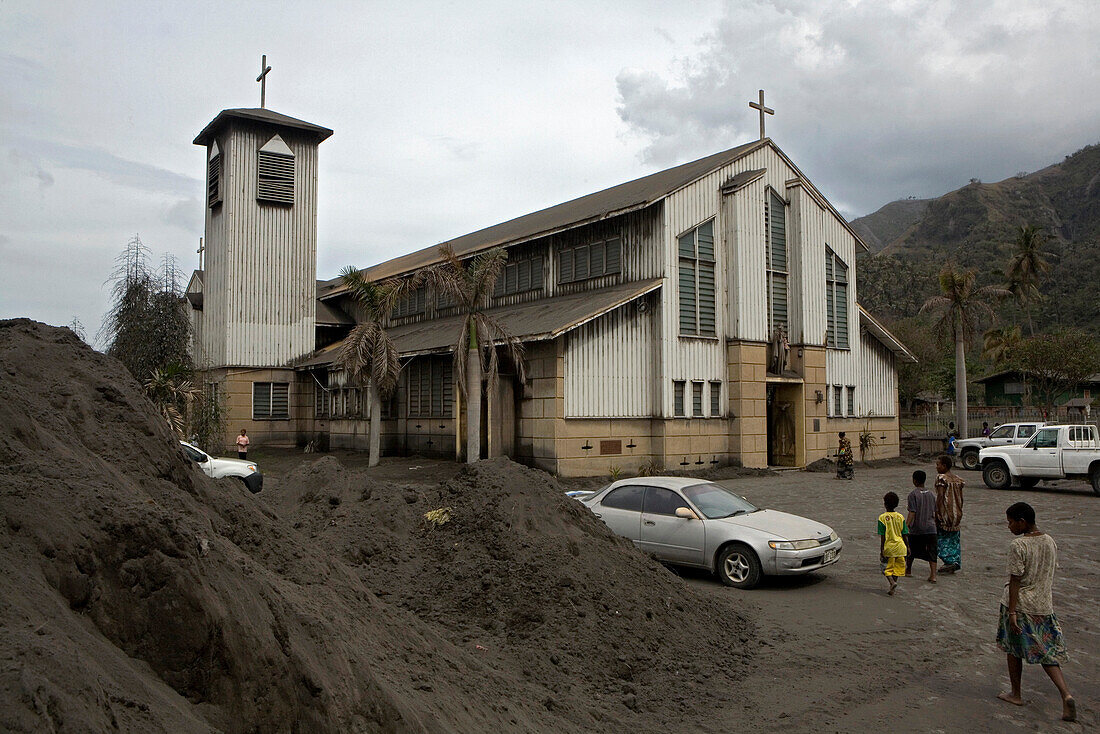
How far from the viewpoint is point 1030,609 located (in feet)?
22.2

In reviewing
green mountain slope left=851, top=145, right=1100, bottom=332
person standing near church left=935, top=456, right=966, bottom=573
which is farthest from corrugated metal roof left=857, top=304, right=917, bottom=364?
green mountain slope left=851, top=145, right=1100, bottom=332

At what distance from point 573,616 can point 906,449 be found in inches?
1388

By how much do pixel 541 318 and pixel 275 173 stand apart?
1711cm

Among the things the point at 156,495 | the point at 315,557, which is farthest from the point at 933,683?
the point at 156,495

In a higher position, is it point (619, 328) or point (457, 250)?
point (457, 250)

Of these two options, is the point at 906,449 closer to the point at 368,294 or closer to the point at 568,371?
the point at 568,371

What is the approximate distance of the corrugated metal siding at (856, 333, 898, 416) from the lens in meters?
32.2

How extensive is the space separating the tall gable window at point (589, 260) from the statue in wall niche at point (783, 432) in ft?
27.9

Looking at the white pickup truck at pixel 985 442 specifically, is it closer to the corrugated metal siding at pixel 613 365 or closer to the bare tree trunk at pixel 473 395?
the corrugated metal siding at pixel 613 365

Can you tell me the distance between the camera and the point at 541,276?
29.6 m

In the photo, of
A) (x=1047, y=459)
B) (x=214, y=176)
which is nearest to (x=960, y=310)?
(x=1047, y=459)

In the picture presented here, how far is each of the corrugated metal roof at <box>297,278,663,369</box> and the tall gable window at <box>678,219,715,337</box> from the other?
140 cm

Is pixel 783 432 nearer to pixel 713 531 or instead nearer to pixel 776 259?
pixel 776 259

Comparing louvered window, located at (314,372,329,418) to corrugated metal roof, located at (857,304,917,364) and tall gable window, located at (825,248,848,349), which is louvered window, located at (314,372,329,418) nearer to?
tall gable window, located at (825,248,848,349)
